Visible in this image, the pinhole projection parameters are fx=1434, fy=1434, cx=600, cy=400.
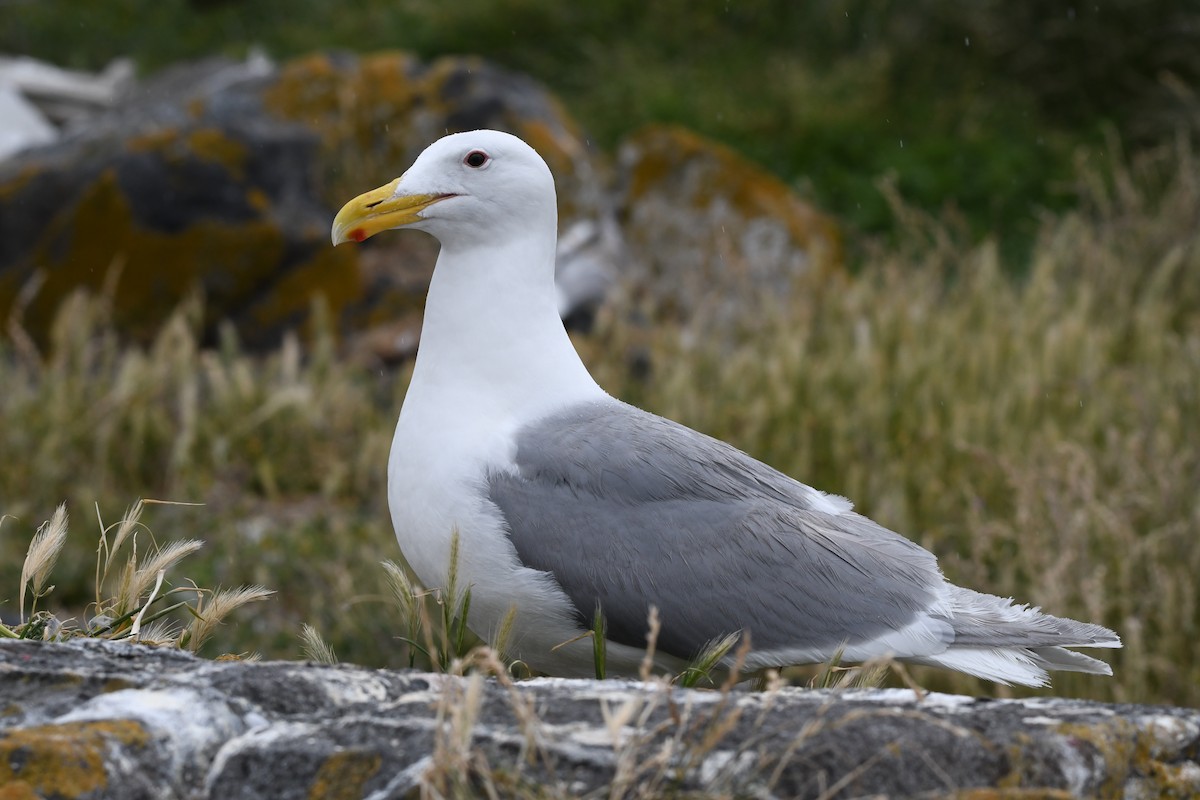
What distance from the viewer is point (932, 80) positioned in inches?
501

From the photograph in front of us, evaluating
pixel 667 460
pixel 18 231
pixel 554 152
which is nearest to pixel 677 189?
pixel 554 152

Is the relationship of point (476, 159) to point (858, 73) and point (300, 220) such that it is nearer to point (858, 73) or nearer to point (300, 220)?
point (300, 220)

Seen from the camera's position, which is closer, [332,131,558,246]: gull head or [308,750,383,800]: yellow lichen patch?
[308,750,383,800]: yellow lichen patch

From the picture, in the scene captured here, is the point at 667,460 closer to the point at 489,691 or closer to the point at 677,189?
the point at 489,691

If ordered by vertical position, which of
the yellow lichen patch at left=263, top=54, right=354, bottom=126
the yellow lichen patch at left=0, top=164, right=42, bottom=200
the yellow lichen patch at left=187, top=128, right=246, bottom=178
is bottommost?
the yellow lichen patch at left=0, top=164, right=42, bottom=200

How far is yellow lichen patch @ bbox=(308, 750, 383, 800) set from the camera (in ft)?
5.94

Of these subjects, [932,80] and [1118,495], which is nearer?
[1118,495]

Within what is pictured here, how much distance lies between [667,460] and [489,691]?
3.91 feet

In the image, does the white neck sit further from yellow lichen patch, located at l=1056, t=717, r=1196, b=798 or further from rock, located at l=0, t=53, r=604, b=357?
rock, located at l=0, t=53, r=604, b=357

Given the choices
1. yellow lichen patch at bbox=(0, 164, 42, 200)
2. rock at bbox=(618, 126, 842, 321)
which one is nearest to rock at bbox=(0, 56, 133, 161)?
yellow lichen patch at bbox=(0, 164, 42, 200)

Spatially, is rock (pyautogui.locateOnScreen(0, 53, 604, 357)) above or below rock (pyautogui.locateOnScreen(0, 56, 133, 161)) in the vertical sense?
below

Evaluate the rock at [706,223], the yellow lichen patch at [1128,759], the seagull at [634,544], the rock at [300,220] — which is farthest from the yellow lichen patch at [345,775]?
the rock at [706,223]

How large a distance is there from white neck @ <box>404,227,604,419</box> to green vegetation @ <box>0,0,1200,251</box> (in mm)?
7161

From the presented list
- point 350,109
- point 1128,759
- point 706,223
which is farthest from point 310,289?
point 1128,759
